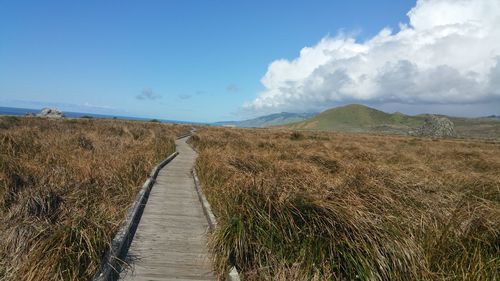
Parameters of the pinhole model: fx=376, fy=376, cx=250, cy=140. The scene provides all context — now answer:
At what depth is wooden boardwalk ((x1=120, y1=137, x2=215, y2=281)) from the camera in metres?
5.64

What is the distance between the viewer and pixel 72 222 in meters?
5.35

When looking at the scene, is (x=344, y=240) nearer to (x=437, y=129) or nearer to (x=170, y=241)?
(x=170, y=241)

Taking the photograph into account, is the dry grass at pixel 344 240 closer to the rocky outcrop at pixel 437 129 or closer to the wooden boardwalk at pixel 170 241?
the wooden boardwalk at pixel 170 241

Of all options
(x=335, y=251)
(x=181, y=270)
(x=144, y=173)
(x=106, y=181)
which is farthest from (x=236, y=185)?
(x=144, y=173)

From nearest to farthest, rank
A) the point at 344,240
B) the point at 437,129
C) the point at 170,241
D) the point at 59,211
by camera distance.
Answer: the point at 344,240 < the point at 59,211 < the point at 170,241 < the point at 437,129

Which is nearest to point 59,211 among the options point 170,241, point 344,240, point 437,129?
point 170,241

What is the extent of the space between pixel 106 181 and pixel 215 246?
15.6 ft

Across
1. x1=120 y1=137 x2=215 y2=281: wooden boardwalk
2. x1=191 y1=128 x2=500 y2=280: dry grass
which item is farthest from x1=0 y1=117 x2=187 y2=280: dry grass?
x1=191 y1=128 x2=500 y2=280: dry grass

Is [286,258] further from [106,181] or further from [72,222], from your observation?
[106,181]

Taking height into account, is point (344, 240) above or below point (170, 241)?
above

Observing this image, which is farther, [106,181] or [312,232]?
[106,181]

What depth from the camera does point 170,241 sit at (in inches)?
276

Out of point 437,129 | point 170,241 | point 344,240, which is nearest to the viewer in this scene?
point 344,240

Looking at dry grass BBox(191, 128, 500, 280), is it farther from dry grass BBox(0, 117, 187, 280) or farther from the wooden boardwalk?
dry grass BBox(0, 117, 187, 280)
